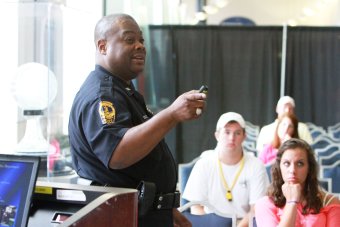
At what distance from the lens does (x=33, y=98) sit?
3477mm

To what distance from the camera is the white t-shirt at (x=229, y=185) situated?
136 inches

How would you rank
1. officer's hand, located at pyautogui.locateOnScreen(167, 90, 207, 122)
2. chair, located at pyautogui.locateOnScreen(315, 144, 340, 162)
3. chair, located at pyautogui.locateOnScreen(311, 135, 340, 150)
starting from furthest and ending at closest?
chair, located at pyautogui.locateOnScreen(311, 135, 340, 150) → chair, located at pyautogui.locateOnScreen(315, 144, 340, 162) → officer's hand, located at pyautogui.locateOnScreen(167, 90, 207, 122)

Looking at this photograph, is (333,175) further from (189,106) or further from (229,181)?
(189,106)

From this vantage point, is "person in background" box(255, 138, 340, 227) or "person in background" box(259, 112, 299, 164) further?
"person in background" box(259, 112, 299, 164)

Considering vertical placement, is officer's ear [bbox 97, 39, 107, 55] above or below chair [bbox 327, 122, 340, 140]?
above

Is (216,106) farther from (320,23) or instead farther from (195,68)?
(320,23)

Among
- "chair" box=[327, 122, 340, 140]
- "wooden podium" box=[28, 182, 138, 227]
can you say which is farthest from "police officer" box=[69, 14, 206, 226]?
"chair" box=[327, 122, 340, 140]

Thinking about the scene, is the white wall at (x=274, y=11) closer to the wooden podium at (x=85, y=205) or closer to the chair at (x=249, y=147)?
the chair at (x=249, y=147)

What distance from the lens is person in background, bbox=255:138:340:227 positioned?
2541 millimetres

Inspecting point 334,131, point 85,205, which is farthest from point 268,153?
point 85,205

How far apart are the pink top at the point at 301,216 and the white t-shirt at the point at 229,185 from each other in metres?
0.79

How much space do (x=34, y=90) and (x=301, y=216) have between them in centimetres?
182

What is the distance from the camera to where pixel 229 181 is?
351 centimetres

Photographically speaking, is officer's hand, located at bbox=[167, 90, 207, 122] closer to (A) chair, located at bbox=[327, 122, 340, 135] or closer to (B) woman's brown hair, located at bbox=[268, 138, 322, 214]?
(B) woman's brown hair, located at bbox=[268, 138, 322, 214]
